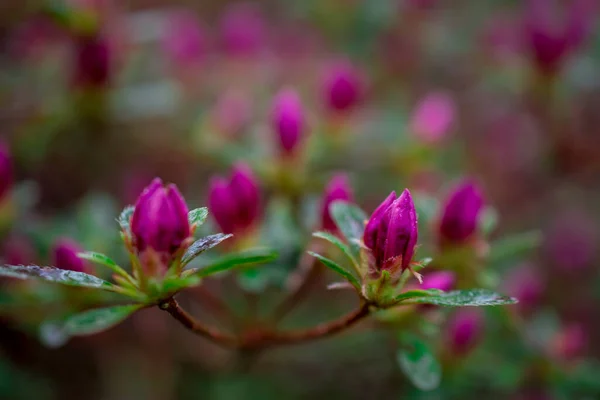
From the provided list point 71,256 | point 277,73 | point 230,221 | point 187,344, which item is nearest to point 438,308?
point 230,221

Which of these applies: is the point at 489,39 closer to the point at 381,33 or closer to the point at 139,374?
the point at 381,33

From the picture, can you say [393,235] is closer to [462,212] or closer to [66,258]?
[462,212]

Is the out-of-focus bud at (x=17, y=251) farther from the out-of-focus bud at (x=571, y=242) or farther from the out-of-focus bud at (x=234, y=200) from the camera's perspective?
the out-of-focus bud at (x=571, y=242)

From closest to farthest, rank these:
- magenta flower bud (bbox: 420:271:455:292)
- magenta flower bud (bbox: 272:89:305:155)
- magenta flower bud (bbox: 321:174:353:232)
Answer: magenta flower bud (bbox: 420:271:455:292), magenta flower bud (bbox: 321:174:353:232), magenta flower bud (bbox: 272:89:305:155)

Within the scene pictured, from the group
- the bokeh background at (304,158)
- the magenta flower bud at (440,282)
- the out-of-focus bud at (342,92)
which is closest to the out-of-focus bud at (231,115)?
the bokeh background at (304,158)

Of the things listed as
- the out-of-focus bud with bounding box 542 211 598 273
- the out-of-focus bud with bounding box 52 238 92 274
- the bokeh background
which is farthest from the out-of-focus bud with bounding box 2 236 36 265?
the out-of-focus bud with bounding box 542 211 598 273

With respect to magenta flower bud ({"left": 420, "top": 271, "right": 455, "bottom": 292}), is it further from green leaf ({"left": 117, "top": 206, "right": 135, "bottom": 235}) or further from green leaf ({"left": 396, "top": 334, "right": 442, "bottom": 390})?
green leaf ({"left": 117, "top": 206, "right": 135, "bottom": 235})
